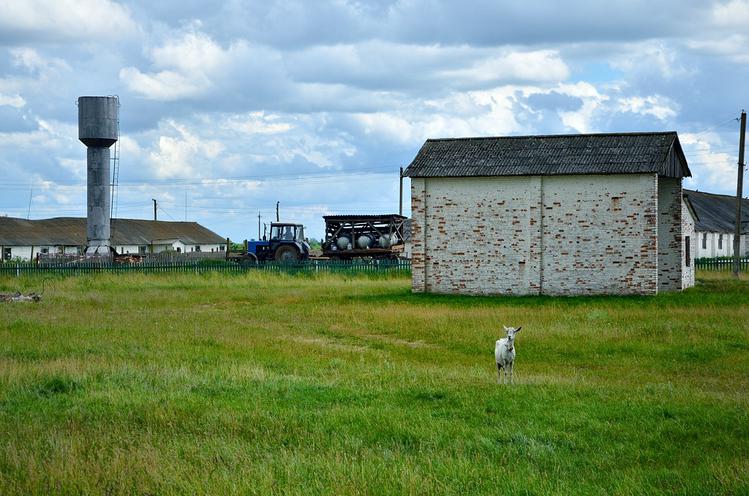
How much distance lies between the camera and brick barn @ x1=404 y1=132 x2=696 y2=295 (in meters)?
A: 34.2

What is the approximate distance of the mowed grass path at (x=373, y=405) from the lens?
9227 mm

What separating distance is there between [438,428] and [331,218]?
146 feet

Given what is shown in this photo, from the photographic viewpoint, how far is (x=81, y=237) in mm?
82750

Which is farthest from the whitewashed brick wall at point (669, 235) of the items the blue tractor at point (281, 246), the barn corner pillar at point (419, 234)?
the blue tractor at point (281, 246)

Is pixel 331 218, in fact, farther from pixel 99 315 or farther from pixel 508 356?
pixel 508 356

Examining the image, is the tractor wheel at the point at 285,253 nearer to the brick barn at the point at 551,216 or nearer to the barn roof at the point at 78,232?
the brick barn at the point at 551,216

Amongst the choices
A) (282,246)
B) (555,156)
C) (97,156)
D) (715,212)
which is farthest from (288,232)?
(715,212)

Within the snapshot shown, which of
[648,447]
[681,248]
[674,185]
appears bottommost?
[648,447]

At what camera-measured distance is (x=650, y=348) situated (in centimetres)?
2062

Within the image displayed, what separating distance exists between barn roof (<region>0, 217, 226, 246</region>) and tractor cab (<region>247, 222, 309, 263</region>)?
26003 mm

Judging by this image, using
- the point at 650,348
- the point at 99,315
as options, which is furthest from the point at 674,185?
the point at 99,315

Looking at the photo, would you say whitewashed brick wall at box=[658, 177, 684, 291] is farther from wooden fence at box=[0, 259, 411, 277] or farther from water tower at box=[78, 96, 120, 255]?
water tower at box=[78, 96, 120, 255]

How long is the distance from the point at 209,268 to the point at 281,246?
27.7ft

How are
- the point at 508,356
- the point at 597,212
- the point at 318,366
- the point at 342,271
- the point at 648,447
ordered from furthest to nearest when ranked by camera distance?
the point at 342,271 → the point at 597,212 → the point at 318,366 → the point at 508,356 → the point at 648,447
